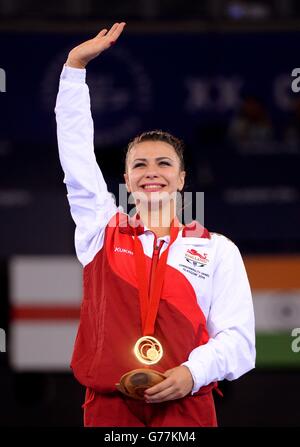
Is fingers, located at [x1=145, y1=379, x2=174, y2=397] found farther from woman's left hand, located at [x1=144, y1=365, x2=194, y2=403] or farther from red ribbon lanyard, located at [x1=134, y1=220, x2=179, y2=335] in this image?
red ribbon lanyard, located at [x1=134, y1=220, x2=179, y2=335]

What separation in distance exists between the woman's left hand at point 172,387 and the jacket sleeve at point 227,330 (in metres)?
0.03

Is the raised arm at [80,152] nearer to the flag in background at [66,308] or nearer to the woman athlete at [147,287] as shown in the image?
the woman athlete at [147,287]

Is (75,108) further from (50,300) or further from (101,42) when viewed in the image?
(50,300)

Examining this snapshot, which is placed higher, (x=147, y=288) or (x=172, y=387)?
(x=147, y=288)

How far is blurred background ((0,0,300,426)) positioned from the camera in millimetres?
6535

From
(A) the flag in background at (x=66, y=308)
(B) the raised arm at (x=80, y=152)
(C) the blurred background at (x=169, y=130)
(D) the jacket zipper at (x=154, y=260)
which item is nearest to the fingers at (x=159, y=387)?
(D) the jacket zipper at (x=154, y=260)

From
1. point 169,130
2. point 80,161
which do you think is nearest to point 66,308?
point 169,130

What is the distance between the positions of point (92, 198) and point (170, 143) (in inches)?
11.0

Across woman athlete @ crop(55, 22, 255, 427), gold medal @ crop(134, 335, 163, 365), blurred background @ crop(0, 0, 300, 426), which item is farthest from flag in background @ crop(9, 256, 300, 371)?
gold medal @ crop(134, 335, 163, 365)

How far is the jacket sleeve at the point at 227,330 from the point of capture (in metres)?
2.51

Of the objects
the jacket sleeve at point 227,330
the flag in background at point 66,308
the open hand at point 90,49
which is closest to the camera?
the jacket sleeve at point 227,330

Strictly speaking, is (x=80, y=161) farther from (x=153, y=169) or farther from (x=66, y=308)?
(x=66, y=308)

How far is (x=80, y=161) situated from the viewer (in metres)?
2.65

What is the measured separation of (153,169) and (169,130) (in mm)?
5415
